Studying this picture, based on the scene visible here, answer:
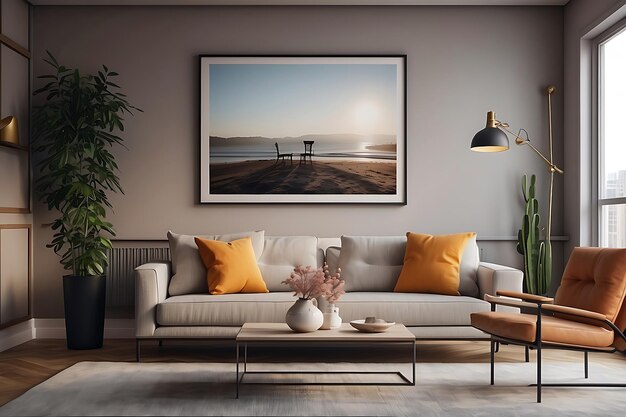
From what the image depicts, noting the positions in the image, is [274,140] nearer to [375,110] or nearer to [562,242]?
[375,110]

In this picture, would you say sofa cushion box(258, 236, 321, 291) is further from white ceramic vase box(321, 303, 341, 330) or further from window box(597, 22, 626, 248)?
window box(597, 22, 626, 248)

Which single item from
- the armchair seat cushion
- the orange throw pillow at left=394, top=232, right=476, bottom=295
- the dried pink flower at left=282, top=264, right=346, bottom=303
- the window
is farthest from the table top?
the window

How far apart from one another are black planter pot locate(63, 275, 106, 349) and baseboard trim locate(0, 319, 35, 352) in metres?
0.47

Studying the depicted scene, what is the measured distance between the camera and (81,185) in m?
5.50

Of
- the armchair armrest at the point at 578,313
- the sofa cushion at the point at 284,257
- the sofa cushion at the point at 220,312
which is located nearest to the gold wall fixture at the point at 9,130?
the sofa cushion at the point at 220,312

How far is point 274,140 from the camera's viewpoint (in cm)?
610

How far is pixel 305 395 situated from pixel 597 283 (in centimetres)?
187

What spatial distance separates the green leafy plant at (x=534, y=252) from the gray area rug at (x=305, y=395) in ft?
3.76

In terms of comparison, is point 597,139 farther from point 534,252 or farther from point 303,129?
point 303,129

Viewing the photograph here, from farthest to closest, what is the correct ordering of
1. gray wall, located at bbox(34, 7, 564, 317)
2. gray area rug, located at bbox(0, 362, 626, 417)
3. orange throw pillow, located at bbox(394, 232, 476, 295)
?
1. gray wall, located at bbox(34, 7, 564, 317)
2. orange throw pillow, located at bbox(394, 232, 476, 295)
3. gray area rug, located at bbox(0, 362, 626, 417)

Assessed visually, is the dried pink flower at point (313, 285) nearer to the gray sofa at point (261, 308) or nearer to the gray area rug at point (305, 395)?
the gray area rug at point (305, 395)

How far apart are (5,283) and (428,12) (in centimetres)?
429

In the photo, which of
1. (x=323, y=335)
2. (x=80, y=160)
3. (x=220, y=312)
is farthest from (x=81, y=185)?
(x=323, y=335)

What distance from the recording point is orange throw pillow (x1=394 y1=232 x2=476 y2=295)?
17.1 feet
